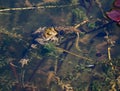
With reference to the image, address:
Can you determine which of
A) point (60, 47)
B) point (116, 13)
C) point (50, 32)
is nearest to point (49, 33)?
point (50, 32)

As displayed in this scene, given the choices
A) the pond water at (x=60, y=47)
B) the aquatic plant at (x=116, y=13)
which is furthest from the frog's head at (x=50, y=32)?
the aquatic plant at (x=116, y=13)

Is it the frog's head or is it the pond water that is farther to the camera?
the frog's head

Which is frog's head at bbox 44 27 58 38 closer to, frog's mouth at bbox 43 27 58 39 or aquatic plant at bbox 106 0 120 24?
frog's mouth at bbox 43 27 58 39

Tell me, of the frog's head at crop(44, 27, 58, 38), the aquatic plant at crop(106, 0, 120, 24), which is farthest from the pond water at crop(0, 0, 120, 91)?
the aquatic plant at crop(106, 0, 120, 24)

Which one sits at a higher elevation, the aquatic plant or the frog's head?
the aquatic plant

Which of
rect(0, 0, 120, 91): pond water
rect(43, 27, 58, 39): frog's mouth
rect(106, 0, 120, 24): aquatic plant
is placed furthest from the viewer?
rect(43, 27, 58, 39): frog's mouth

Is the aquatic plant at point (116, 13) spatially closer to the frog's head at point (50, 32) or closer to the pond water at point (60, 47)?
the pond water at point (60, 47)

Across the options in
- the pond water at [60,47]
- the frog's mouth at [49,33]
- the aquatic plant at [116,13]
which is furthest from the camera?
the frog's mouth at [49,33]

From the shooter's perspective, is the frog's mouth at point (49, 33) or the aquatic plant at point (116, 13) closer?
the aquatic plant at point (116, 13)

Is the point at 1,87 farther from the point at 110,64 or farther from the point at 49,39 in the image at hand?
the point at 110,64

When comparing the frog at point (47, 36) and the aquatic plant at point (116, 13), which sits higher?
the aquatic plant at point (116, 13)
